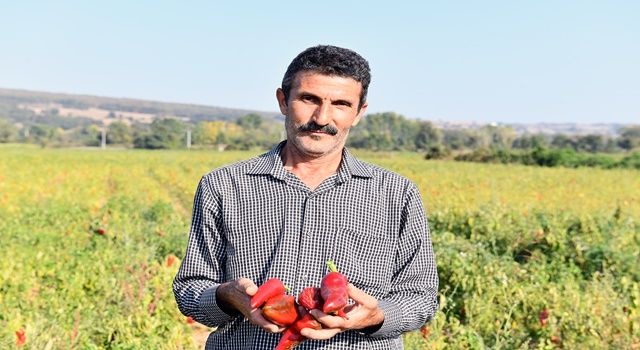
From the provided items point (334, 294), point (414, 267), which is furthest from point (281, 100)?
point (334, 294)

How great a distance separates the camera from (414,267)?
90.4 inches

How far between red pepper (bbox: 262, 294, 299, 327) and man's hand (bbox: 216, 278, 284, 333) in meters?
0.03

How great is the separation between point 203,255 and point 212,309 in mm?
195

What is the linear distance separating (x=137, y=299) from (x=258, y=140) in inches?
3832

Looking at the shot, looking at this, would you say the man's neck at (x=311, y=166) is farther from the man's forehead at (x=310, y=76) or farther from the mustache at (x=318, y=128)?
the man's forehead at (x=310, y=76)

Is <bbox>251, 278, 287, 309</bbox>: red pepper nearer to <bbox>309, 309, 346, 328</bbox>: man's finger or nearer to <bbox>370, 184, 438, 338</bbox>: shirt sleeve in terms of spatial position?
<bbox>309, 309, 346, 328</bbox>: man's finger

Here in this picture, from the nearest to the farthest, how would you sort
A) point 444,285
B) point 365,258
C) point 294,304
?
point 294,304 → point 365,258 → point 444,285

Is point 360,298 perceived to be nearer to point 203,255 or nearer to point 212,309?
point 212,309

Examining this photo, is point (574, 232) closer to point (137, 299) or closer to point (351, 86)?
point (137, 299)

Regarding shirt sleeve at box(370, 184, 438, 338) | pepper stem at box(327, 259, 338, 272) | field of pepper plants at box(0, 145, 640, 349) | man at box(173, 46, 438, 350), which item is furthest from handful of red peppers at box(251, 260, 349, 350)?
field of pepper plants at box(0, 145, 640, 349)

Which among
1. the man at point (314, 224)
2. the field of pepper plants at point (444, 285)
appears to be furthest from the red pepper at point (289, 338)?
the field of pepper plants at point (444, 285)

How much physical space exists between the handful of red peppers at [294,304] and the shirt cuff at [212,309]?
275 millimetres

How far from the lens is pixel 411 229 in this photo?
2299 millimetres

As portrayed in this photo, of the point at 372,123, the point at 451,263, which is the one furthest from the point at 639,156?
the point at 372,123
